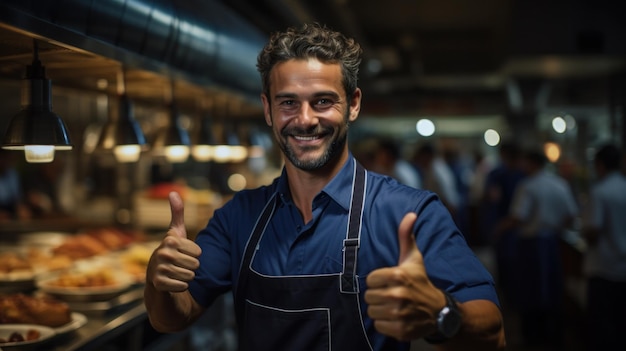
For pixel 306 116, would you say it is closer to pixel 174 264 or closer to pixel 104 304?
pixel 174 264

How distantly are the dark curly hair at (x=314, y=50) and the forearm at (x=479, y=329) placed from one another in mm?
674

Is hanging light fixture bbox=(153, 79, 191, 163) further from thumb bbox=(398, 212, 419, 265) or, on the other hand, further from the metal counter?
thumb bbox=(398, 212, 419, 265)

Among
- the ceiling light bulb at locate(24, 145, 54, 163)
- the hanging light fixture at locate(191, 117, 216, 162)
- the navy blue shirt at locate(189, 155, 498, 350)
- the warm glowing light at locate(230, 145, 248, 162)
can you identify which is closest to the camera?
the navy blue shirt at locate(189, 155, 498, 350)

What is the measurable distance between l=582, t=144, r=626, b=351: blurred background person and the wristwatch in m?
3.71

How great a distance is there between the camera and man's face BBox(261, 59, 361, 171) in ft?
5.89

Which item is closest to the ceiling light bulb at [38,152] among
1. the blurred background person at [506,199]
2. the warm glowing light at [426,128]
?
the blurred background person at [506,199]

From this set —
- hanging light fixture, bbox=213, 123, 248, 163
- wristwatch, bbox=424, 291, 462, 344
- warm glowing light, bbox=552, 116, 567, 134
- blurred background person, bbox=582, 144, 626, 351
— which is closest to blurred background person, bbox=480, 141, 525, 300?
warm glowing light, bbox=552, 116, 567, 134

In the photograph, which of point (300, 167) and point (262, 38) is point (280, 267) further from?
point (262, 38)

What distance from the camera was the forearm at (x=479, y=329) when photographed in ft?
4.98

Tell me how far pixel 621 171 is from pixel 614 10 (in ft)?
7.37

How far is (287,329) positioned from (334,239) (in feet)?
0.89

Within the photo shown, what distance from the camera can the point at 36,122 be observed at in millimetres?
2244

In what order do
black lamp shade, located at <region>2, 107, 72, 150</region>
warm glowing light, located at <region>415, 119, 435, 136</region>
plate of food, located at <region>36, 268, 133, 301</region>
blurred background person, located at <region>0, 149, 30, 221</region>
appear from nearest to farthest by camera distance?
black lamp shade, located at <region>2, 107, 72, 150</region> → plate of food, located at <region>36, 268, 133, 301</region> → blurred background person, located at <region>0, 149, 30, 221</region> → warm glowing light, located at <region>415, 119, 435, 136</region>

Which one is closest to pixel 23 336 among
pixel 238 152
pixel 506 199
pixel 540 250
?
pixel 238 152
